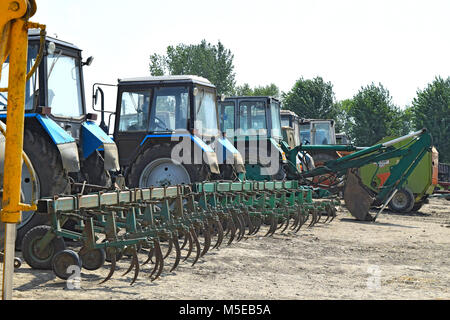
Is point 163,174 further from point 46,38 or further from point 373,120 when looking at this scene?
point 373,120

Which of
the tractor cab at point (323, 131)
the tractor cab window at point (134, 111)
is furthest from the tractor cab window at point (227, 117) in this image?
the tractor cab at point (323, 131)

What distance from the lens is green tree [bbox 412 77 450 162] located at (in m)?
33.6

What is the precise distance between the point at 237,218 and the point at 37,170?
2714 millimetres

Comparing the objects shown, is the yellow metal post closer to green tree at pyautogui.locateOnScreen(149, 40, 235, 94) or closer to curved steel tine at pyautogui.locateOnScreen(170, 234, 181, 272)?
curved steel tine at pyautogui.locateOnScreen(170, 234, 181, 272)

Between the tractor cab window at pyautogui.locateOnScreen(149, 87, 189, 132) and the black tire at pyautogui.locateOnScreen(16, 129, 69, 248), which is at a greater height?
the tractor cab window at pyautogui.locateOnScreen(149, 87, 189, 132)

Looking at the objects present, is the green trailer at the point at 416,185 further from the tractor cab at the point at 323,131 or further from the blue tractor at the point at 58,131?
the blue tractor at the point at 58,131

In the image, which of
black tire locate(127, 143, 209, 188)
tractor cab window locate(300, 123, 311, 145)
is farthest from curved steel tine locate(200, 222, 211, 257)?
tractor cab window locate(300, 123, 311, 145)

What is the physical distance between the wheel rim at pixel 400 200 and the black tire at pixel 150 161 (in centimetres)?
638

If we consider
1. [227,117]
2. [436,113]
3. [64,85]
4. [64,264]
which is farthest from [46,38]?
[436,113]

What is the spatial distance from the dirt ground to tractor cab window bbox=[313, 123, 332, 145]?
10012mm

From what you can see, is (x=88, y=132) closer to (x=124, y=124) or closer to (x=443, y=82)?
(x=124, y=124)

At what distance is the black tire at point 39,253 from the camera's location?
5075 millimetres

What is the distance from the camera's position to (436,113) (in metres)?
35.2

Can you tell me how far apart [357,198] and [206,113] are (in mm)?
3878
